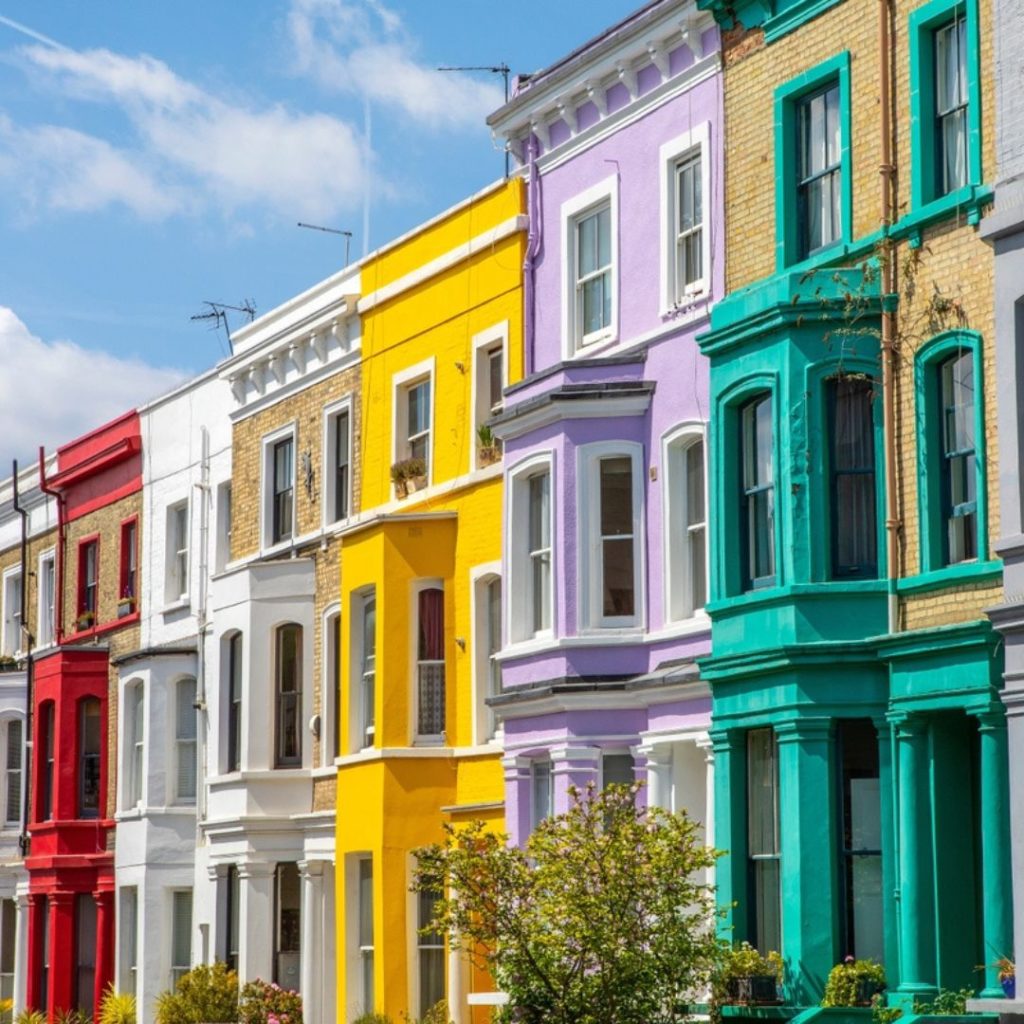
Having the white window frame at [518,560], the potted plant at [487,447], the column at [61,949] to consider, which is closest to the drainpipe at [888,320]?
the white window frame at [518,560]

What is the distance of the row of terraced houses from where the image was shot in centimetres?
2331

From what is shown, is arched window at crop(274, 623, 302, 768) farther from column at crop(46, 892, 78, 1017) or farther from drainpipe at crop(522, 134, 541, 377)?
column at crop(46, 892, 78, 1017)

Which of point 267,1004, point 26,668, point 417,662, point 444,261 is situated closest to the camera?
point 417,662

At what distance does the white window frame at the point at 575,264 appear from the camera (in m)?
30.5

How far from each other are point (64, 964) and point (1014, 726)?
2828 centimetres

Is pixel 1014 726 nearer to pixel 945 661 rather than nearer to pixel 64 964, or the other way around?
pixel 945 661

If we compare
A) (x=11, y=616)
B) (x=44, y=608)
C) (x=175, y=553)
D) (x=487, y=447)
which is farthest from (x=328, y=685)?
(x=11, y=616)

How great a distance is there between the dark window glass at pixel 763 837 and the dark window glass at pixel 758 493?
1.76m

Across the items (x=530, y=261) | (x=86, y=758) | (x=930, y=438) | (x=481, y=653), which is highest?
(x=530, y=261)

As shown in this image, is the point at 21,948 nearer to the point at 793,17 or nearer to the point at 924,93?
the point at 793,17

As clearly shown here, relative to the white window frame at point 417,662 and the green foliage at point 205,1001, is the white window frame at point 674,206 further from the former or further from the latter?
the green foliage at point 205,1001

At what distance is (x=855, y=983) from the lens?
23.5 metres

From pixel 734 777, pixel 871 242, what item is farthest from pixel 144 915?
pixel 871 242

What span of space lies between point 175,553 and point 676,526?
17202mm
